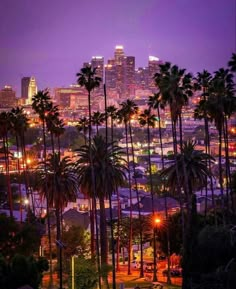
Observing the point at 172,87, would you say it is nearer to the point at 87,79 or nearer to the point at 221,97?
the point at 221,97

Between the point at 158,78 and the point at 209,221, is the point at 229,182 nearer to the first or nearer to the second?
the point at 209,221

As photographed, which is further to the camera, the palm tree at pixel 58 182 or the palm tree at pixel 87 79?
the palm tree at pixel 58 182

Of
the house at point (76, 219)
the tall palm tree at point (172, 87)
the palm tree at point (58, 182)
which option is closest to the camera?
the tall palm tree at point (172, 87)

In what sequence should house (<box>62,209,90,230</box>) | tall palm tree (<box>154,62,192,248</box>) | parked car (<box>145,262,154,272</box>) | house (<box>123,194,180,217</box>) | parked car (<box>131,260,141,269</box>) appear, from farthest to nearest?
house (<box>123,194,180,217</box>) → house (<box>62,209,90,230</box>) → parked car (<box>131,260,141,269</box>) → parked car (<box>145,262,154,272</box>) → tall palm tree (<box>154,62,192,248</box>)

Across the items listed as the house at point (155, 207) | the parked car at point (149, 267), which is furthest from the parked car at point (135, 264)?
the house at point (155, 207)

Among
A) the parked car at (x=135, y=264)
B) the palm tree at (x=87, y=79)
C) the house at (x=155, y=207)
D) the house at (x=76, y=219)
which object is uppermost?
the palm tree at (x=87, y=79)

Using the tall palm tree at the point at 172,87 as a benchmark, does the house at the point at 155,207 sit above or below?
below

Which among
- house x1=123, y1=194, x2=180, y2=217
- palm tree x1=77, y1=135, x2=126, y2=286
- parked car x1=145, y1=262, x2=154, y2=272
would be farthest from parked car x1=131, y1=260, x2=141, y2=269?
palm tree x1=77, y1=135, x2=126, y2=286

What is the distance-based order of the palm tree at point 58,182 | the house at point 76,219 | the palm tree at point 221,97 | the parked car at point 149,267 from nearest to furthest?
the palm tree at point 221,97
the palm tree at point 58,182
the parked car at point 149,267
the house at point 76,219

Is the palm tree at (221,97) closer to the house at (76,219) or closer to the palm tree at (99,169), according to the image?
the palm tree at (99,169)

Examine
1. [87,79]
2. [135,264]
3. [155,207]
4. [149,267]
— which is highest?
[87,79]

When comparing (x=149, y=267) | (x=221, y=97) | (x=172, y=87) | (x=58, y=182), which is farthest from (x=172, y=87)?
(x=149, y=267)

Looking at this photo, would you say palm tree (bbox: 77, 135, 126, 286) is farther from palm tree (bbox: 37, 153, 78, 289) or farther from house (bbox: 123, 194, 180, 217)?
house (bbox: 123, 194, 180, 217)

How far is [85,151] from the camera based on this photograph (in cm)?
4238
